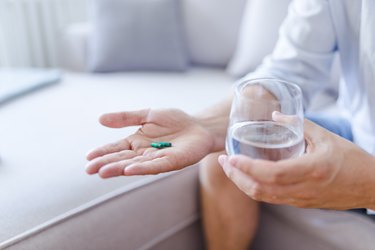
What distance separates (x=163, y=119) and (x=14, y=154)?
1.23 ft

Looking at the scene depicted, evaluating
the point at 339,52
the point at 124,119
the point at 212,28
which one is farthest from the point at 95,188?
the point at 212,28

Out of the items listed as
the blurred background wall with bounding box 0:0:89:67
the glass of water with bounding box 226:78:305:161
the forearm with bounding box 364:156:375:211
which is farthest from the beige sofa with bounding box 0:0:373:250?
the blurred background wall with bounding box 0:0:89:67

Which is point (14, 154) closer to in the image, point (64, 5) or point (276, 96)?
point (276, 96)

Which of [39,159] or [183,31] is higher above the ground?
[183,31]

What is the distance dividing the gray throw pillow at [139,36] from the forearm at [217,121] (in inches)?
28.7

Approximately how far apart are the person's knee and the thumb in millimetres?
234

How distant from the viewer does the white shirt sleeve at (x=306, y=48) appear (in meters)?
0.79

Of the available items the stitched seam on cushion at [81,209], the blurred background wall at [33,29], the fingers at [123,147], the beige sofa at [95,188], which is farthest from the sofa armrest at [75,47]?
the fingers at [123,147]

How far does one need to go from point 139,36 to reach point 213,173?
0.78 m

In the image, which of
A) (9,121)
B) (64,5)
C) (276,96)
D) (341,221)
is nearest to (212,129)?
(276,96)

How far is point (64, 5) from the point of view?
204 cm

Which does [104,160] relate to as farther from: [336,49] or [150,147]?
[336,49]

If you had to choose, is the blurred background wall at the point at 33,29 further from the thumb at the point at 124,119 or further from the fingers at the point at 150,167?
the fingers at the point at 150,167

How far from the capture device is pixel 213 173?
34.8 inches
